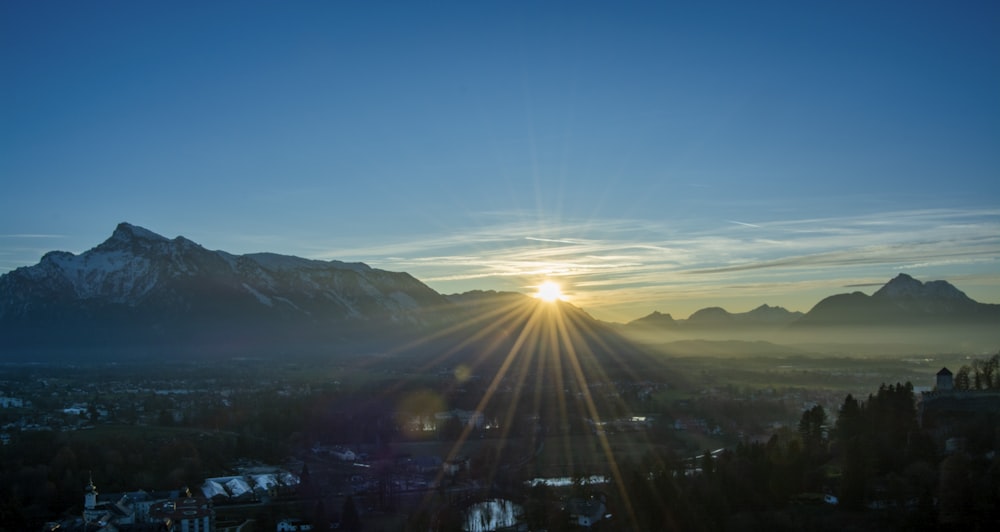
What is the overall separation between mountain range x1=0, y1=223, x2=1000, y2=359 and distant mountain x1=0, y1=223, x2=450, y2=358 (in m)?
0.14

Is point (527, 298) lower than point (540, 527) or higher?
higher

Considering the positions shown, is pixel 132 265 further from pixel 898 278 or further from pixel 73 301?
pixel 898 278

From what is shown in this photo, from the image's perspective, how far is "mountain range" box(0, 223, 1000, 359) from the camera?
106062 millimetres

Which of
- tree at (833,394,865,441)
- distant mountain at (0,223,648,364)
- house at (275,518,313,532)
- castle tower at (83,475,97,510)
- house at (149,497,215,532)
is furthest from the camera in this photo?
distant mountain at (0,223,648,364)

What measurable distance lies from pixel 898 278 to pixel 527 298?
64.8m

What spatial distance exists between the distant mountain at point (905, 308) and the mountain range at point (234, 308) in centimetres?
40

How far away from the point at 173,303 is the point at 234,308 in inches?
288

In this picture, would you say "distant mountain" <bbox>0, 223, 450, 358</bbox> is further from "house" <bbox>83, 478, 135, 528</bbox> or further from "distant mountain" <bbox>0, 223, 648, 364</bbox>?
"house" <bbox>83, 478, 135, 528</bbox>

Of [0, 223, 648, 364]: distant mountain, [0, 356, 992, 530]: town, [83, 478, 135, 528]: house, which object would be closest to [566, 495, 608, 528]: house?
[0, 356, 992, 530]: town

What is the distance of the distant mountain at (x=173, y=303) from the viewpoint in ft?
349

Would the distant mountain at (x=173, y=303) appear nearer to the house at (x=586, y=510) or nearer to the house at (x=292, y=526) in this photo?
the house at (x=292, y=526)

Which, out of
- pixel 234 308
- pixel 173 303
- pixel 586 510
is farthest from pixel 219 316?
pixel 586 510

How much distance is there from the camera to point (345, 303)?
12900 centimetres

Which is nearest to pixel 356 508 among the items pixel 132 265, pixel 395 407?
pixel 395 407
